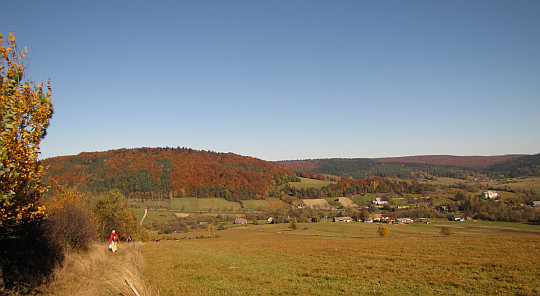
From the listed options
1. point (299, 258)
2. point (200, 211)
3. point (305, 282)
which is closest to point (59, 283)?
point (305, 282)

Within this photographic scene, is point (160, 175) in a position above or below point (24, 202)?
below

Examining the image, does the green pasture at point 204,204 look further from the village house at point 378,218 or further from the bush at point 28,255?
the bush at point 28,255

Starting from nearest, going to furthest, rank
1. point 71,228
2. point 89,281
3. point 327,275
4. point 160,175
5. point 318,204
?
1. point 89,281
2. point 327,275
3. point 71,228
4. point 318,204
5. point 160,175

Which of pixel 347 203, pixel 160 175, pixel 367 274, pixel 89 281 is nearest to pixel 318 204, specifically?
pixel 347 203

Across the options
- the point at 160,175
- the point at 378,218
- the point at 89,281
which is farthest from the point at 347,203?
the point at 89,281

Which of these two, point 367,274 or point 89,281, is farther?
point 367,274

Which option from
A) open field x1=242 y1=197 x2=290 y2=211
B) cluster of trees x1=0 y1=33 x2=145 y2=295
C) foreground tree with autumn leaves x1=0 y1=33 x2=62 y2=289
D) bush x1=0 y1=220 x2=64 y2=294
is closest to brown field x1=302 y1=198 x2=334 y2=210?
open field x1=242 y1=197 x2=290 y2=211

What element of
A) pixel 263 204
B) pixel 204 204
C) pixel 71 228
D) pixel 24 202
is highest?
pixel 24 202

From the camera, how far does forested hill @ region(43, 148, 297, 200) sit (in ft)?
465

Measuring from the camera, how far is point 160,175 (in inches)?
6181

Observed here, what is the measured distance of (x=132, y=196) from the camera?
140375mm

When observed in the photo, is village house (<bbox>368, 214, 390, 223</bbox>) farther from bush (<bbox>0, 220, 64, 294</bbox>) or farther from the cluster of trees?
bush (<bbox>0, 220, 64, 294</bbox>)

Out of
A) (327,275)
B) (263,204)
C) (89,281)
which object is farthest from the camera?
(263,204)

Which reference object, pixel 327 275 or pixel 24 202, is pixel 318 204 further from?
pixel 24 202
